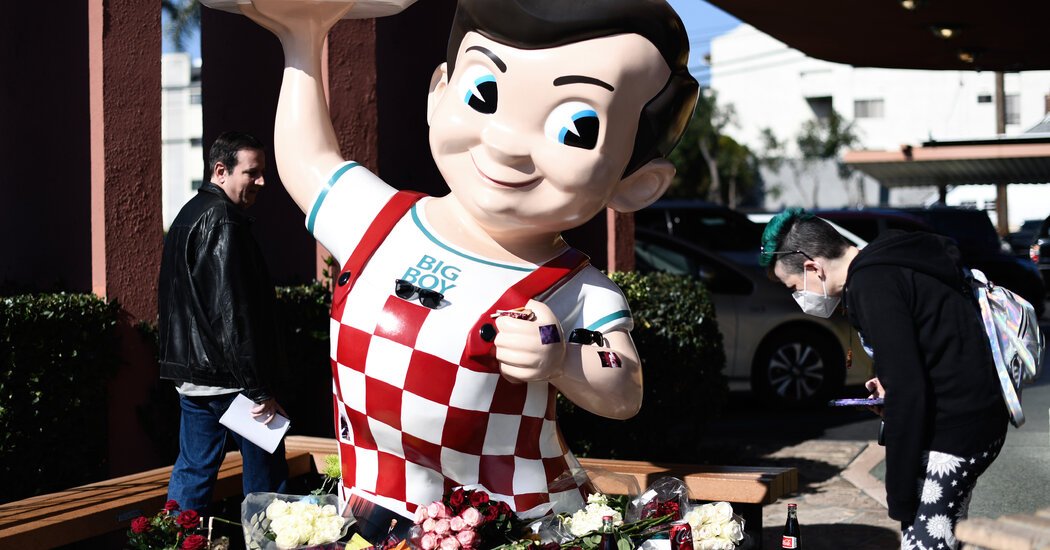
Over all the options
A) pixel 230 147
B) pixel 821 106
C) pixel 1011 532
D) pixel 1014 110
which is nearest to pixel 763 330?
pixel 230 147

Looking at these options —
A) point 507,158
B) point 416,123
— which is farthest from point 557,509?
point 416,123

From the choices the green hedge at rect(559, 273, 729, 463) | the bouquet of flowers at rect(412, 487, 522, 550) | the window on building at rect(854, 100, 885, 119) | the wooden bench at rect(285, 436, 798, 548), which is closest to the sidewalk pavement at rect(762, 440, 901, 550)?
the green hedge at rect(559, 273, 729, 463)

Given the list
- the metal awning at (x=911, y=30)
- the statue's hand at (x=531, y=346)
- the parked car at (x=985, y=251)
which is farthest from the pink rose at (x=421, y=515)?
the parked car at (x=985, y=251)

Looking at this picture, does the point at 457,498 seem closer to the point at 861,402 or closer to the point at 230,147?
the point at 861,402

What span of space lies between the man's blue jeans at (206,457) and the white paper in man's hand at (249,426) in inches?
6.4

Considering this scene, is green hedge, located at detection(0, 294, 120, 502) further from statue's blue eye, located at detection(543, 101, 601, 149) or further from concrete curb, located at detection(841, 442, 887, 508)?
concrete curb, located at detection(841, 442, 887, 508)

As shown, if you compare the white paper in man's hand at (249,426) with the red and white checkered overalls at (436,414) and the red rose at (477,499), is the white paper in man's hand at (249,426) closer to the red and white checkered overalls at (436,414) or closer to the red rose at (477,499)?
the red and white checkered overalls at (436,414)

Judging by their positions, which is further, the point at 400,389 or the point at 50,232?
the point at 50,232

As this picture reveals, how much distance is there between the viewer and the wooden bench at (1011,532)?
2229mm

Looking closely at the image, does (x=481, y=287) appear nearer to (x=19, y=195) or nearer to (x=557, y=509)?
(x=557, y=509)

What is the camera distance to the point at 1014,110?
1949 inches

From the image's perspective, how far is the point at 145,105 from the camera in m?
5.69

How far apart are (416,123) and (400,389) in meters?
5.26

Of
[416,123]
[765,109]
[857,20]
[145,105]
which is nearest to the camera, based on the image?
[145,105]
